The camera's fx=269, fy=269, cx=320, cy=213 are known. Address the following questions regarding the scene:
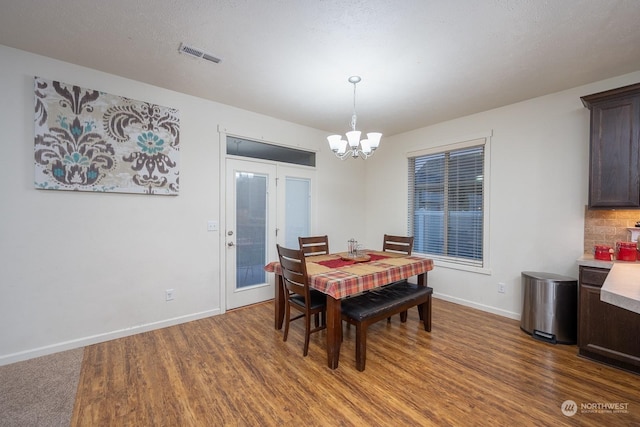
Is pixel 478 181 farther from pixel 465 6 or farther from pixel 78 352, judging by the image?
pixel 78 352

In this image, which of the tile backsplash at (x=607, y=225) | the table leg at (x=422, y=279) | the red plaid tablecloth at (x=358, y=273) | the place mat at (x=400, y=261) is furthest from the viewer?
the table leg at (x=422, y=279)

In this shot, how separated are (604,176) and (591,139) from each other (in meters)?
0.38

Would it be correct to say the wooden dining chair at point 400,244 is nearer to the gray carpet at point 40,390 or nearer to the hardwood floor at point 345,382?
the hardwood floor at point 345,382

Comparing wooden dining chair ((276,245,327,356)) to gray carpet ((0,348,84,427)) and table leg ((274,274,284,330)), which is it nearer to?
table leg ((274,274,284,330))

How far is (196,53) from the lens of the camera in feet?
7.69

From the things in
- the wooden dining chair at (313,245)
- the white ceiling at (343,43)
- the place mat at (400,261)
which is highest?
the white ceiling at (343,43)

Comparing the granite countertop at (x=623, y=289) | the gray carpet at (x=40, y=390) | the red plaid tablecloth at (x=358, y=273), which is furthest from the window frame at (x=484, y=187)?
the gray carpet at (x=40, y=390)

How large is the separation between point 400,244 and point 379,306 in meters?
1.40

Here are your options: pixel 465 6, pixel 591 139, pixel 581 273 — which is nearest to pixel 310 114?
pixel 465 6

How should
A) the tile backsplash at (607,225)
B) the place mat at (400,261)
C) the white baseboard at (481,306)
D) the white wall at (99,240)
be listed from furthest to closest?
the white baseboard at (481,306), the place mat at (400,261), the tile backsplash at (607,225), the white wall at (99,240)

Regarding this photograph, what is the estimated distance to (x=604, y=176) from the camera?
2541 millimetres

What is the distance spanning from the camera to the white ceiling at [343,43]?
1.82 metres

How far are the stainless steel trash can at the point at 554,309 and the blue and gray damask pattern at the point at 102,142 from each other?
4.11m

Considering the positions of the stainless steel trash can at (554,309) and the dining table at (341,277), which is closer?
the dining table at (341,277)
